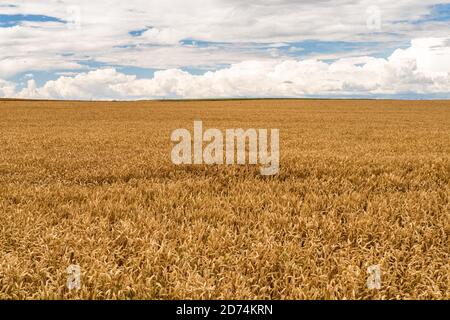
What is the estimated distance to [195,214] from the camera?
6496 mm

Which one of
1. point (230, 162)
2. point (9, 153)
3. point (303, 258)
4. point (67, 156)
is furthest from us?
point (9, 153)

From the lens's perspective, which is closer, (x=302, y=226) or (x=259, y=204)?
(x=302, y=226)

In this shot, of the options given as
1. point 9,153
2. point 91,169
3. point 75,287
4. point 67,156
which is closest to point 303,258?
point 75,287

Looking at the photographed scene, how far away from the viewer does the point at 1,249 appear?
5.03 m

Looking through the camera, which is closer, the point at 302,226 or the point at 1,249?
the point at 1,249

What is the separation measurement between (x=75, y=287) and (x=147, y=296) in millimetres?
817

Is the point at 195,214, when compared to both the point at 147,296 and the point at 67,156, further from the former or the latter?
the point at 67,156
